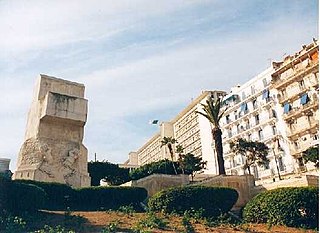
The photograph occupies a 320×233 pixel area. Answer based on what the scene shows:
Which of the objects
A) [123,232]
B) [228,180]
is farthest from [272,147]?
[123,232]

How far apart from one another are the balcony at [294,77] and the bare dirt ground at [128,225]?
93.4 ft

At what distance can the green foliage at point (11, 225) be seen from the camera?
14389mm

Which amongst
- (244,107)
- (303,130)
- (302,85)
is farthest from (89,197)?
(244,107)

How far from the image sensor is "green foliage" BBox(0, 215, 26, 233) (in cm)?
1439

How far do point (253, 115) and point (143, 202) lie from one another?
108 ft

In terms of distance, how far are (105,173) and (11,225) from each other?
3140cm

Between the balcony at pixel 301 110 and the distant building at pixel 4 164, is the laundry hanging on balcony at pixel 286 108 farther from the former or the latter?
the distant building at pixel 4 164

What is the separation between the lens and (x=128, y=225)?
15.9 meters

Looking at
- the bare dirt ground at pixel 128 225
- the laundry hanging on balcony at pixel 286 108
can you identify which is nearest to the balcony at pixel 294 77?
the laundry hanging on balcony at pixel 286 108

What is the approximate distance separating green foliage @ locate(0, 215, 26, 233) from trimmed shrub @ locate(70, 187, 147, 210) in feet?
21.3

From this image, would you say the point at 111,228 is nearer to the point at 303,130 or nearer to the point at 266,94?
the point at 303,130

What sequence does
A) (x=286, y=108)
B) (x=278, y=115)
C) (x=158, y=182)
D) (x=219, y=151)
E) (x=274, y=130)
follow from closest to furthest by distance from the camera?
(x=158, y=182) < (x=219, y=151) < (x=286, y=108) < (x=278, y=115) < (x=274, y=130)

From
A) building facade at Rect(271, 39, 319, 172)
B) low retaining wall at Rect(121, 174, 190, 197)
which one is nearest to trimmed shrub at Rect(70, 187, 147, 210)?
low retaining wall at Rect(121, 174, 190, 197)

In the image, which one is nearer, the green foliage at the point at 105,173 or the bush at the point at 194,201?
the bush at the point at 194,201
